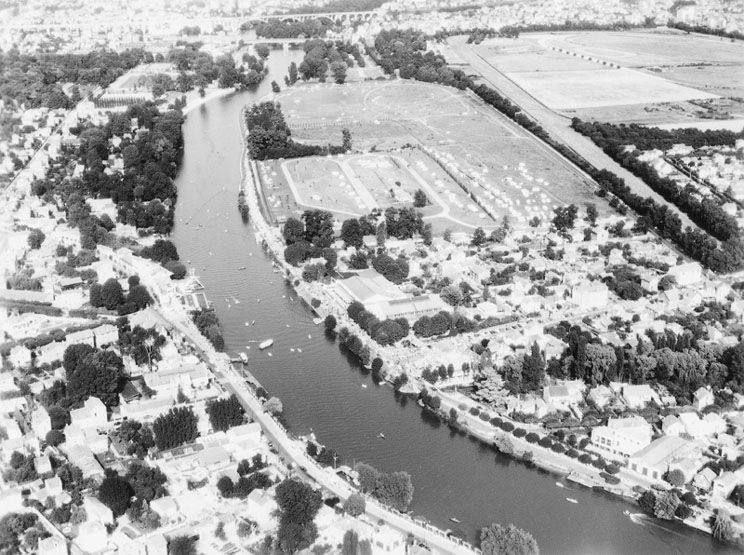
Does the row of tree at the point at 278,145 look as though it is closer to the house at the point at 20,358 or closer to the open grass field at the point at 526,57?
the house at the point at 20,358

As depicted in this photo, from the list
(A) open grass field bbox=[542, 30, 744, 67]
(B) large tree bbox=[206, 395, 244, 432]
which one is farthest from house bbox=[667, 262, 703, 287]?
(A) open grass field bbox=[542, 30, 744, 67]

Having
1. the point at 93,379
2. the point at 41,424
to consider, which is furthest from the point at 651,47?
the point at 41,424

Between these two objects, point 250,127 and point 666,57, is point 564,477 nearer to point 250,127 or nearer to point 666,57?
point 250,127

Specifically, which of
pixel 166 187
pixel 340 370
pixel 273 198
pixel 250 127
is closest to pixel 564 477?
pixel 340 370

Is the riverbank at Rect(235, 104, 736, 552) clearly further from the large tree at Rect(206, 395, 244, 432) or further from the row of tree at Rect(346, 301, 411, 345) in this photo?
the large tree at Rect(206, 395, 244, 432)

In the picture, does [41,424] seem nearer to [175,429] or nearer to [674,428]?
[175,429]

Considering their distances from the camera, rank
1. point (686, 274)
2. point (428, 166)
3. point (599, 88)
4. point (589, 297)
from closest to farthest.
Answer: point (589, 297) < point (686, 274) < point (428, 166) < point (599, 88)

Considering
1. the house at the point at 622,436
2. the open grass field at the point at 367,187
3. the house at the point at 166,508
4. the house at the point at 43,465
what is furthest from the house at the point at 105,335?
the house at the point at 622,436
